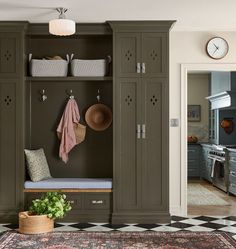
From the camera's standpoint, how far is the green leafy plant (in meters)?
4.94

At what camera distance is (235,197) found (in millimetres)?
7766

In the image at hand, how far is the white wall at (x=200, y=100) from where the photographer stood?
10820 millimetres

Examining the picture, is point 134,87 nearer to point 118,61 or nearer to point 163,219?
point 118,61

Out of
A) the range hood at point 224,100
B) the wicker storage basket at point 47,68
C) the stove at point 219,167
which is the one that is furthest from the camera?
the range hood at point 224,100

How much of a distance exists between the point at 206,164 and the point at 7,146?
211 inches

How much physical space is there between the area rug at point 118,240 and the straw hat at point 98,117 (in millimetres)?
1532

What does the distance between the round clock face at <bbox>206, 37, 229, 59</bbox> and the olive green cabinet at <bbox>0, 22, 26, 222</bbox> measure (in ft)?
7.90

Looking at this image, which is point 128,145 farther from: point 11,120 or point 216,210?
point 216,210

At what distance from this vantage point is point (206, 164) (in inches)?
383

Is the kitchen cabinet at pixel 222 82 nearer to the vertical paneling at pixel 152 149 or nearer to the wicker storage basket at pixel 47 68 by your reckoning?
the vertical paneling at pixel 152 149

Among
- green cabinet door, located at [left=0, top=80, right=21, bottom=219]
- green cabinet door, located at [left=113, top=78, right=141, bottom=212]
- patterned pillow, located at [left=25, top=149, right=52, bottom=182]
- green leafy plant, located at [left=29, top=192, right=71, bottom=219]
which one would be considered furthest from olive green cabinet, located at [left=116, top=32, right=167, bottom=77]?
green leafy plant, located at [left=29, top=192, right=71, bottom=219]

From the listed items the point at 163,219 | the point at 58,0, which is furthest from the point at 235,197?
the point at 58,0

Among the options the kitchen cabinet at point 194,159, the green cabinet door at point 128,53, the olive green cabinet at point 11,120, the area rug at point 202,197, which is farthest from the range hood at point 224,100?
the olive green cabinet at point 11,120

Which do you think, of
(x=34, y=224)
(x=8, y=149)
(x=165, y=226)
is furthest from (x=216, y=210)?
(x=8, y=149)
